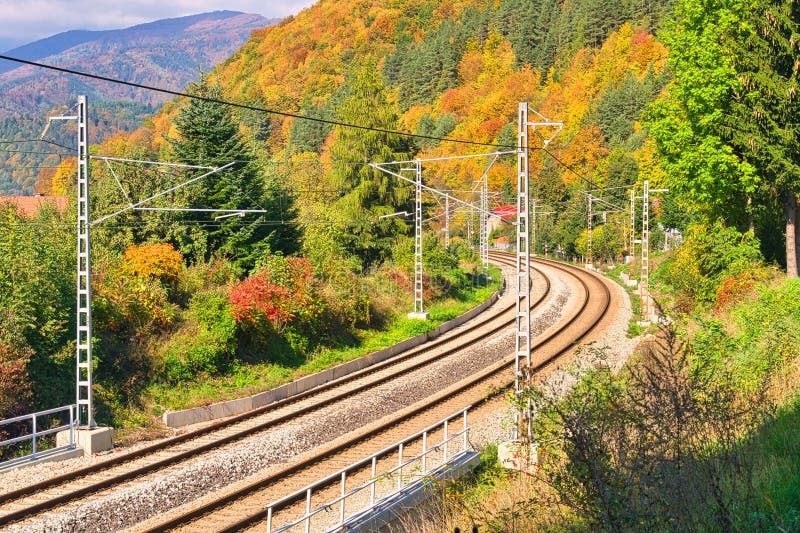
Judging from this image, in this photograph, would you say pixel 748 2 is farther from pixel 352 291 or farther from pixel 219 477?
pixel 219 477

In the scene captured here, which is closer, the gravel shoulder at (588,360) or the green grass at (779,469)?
the green grass at (779,469)

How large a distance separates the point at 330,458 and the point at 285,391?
311 inches

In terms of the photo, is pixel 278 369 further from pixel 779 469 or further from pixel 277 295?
pixel 779 469

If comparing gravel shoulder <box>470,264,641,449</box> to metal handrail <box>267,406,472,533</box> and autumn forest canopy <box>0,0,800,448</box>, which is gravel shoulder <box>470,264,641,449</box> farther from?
autumn forest canopy <box>0,0,800,448</box>

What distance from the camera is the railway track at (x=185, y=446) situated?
52.6 ft

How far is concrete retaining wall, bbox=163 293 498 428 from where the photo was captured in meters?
23.5

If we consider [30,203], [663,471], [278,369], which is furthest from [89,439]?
[30,203]

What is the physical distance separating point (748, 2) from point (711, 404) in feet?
85.6

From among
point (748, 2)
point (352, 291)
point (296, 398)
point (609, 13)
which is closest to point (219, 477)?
point (296, 398)

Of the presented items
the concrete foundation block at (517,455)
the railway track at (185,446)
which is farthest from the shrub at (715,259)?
the concrete foundation block at (517,455)

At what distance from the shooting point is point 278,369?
29.5 m

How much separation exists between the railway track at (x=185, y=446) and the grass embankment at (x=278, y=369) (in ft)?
5.86

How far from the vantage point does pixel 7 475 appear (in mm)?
17641

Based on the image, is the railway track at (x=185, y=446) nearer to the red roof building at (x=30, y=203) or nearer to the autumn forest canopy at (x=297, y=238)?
the autumn forest canopy at (x=297, y=238)
